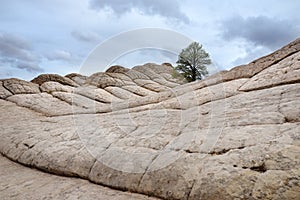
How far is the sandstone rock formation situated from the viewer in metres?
4.03

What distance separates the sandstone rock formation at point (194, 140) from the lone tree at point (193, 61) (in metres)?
17.1

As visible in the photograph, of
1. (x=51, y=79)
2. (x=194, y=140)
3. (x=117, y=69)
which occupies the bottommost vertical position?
(x=194, y=140)

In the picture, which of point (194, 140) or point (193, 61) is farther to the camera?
point (193, 61)

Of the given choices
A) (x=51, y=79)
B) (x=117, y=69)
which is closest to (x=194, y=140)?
(x=51, y=79)

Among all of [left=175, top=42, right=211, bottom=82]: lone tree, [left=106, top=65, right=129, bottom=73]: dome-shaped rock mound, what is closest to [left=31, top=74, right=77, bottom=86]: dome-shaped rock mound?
[left=106, top=65, right=129, bottom=73]: dome-shaped rock mound

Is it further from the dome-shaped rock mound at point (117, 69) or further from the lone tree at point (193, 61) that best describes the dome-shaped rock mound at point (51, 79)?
the lone tree at point (193, 61)

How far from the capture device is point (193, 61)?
2706 centimetres

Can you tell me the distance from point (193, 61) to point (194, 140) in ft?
73.4

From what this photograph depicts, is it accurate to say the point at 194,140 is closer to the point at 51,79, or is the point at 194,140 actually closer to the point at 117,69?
the point at 51,79

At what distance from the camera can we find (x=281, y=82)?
6910 millimetres

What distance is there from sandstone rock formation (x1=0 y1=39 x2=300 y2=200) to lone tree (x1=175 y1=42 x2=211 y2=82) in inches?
675

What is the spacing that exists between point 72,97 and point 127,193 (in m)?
15.3

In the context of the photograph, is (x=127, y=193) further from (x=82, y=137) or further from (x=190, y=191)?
(x=82, y=137)

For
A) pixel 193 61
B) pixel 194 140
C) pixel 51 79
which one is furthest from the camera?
pixel 193 61
